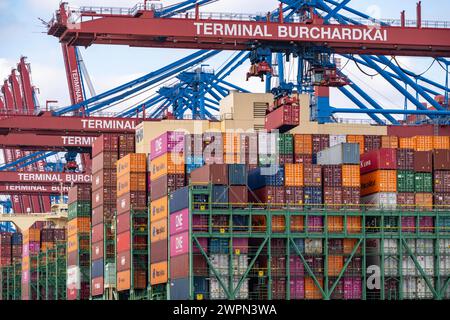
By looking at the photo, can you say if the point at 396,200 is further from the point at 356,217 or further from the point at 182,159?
the point at 182,159

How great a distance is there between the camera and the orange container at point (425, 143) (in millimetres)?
53500

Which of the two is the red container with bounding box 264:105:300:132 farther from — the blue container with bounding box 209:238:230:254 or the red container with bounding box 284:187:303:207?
the blue container with bounding box 209:238:230:254

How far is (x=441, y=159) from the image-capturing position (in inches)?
2014

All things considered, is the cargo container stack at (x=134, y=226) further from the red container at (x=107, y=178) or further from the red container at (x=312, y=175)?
the red container at (x=312, y=175)

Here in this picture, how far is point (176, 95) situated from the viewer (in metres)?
100

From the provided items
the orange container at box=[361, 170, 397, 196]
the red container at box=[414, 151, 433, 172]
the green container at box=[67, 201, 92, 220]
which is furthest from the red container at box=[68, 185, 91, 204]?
the red container at box=[414, 151, 433, 172]

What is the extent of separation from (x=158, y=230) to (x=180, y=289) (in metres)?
6.31

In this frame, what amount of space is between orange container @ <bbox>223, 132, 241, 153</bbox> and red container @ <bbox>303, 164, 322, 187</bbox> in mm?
5260

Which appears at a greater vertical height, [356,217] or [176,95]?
[176,95]

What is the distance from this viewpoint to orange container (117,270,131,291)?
58.6m

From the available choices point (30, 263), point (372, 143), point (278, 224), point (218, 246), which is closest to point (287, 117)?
point (372, 143)
